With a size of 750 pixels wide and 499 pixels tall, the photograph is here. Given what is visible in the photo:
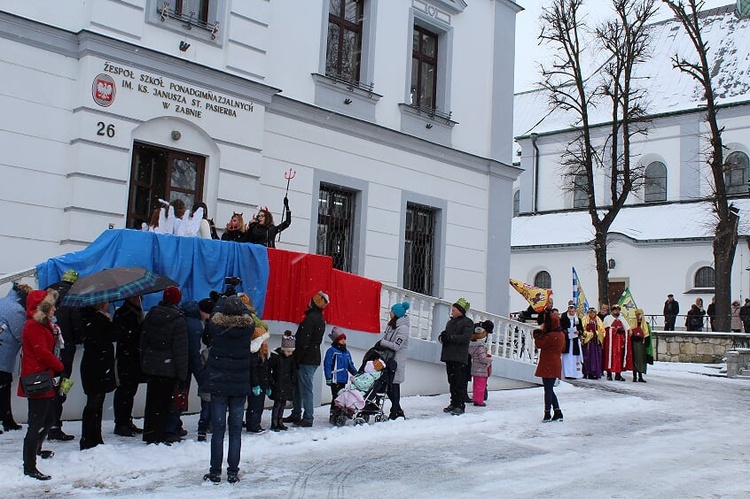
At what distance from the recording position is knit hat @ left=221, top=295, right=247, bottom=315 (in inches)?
287

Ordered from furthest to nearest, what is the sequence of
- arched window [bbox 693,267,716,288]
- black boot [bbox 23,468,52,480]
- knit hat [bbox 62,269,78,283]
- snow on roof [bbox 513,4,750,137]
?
snow on roof [bbox 513,4,750,137], arched window [bbox 693,267,716,288], knit hat [bbox 62,269,78,283], black boot [bbox 23,468,52,480]

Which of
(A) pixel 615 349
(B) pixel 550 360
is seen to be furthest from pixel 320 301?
(A) pixel 615 349

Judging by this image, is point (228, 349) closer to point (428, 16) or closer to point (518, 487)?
point (518, 487)

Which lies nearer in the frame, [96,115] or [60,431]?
[60,431]

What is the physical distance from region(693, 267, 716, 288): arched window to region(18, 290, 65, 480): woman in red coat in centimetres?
3169

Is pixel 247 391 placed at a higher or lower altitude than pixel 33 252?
lower

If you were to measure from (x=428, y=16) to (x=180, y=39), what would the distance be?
6.75 meters

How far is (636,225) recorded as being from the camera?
3706cm

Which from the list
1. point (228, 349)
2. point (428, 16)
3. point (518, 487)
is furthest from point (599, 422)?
point (428, 16)

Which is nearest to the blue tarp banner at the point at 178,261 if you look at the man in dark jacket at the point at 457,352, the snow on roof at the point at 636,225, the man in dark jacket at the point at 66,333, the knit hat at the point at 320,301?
the man in dark jacket at the point at 66,333

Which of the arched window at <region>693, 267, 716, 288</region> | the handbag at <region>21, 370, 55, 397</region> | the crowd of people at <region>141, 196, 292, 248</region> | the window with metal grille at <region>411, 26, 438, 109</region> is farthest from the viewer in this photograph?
the arched window at <region>693, 267, 716, 288</region>

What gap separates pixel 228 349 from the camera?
23.9 feet

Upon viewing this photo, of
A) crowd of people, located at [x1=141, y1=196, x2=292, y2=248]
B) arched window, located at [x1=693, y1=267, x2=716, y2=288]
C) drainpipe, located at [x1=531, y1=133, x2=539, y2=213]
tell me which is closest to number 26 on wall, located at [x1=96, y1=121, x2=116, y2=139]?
crowd of people, located at [x1=141, y1=196, x2=292, y2=248]

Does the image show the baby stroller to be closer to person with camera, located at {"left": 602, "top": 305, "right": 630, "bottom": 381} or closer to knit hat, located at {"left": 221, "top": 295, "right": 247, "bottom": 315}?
knit hat, located at {"left": 221, "top": 295, "right": 247, "bottom": 315}
